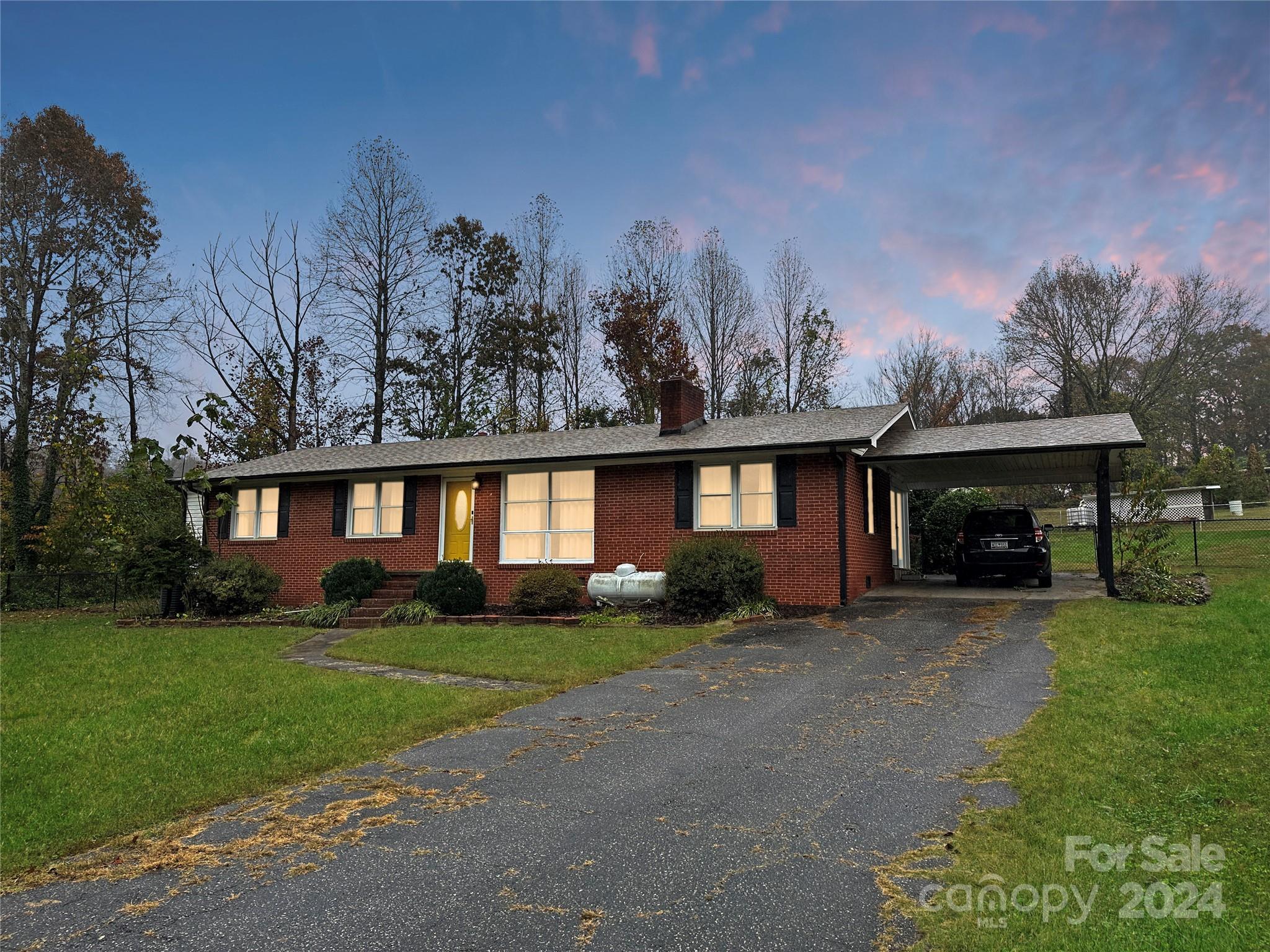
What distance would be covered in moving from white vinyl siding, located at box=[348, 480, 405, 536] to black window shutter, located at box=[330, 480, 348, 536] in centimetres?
10

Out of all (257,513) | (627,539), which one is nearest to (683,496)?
(627,539)

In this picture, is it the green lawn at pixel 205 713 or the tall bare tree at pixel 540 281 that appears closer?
the green lawn at pixel 205 713

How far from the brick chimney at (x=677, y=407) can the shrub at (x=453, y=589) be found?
16.9 feet

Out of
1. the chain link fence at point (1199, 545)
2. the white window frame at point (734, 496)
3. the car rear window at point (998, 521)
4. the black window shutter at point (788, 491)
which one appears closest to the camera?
the black window shutter at point (788, 491)

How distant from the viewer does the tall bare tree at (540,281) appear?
33406 millimetres

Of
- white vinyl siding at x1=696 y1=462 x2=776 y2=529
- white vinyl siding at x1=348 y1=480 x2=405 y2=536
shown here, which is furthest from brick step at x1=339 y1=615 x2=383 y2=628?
white vinyl siding at x1=696 y1=462 x2=776 y2=529

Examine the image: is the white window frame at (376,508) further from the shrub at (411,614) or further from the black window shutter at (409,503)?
the shrub at (411,614)

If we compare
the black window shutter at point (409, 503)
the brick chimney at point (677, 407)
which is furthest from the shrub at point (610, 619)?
the black window shutter at point (409, 503)

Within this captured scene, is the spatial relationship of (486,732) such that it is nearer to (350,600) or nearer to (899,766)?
(899,766)

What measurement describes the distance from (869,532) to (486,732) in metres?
11.8

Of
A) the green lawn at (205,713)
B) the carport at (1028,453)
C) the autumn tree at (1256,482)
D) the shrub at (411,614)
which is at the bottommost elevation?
the green lawn at (205,713)

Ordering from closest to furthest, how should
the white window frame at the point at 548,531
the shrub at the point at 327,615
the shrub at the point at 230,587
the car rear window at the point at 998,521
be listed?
the car rear window at the point at 998,521 → the shrub at the point at 327,615 → the white window frame at the point at 548,531 → the shrub at the point at 230,587

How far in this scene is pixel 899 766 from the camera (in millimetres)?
5266

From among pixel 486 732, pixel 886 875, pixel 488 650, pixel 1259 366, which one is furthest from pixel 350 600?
pixel 1259 366
